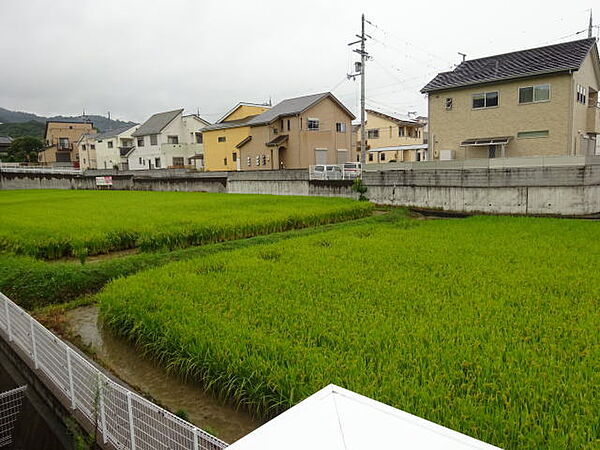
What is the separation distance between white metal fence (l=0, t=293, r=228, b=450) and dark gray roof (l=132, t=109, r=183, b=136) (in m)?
45.6

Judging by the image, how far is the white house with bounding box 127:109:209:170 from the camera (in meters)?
47.2

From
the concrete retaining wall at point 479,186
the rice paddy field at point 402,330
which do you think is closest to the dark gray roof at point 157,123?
the concrete retaining wall at point 479,186

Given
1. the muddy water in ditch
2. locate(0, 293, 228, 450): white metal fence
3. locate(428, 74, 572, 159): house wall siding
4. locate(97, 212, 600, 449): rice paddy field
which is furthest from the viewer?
locate(428, 74, 572, 159): house wall siding

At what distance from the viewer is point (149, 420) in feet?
10.3

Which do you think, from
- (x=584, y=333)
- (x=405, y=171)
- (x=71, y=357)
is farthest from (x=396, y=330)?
(x=405, y=171)

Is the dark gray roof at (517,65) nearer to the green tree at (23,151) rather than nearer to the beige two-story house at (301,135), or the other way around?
the beige two-story house at (301,135)

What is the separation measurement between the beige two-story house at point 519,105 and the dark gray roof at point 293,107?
10204 millimetres

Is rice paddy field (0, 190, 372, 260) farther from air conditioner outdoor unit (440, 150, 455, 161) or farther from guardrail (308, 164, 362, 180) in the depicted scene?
air conditioner outdoor unit (440, 150, 455, 161)

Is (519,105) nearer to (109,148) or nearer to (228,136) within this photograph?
(228,136)

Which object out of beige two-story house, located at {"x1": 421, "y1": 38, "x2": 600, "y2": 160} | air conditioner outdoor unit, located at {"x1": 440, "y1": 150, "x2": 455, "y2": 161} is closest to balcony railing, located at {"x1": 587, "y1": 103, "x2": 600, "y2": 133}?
beige two-story house, located at {"x1": 421, "y1": 38, "x2": 600, "y2": 160}

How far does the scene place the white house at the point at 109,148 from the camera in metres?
53.4

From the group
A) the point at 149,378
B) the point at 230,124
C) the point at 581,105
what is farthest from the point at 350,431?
the point at 230,124

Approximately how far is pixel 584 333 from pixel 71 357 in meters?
5.17

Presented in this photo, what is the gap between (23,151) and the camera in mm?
57250
